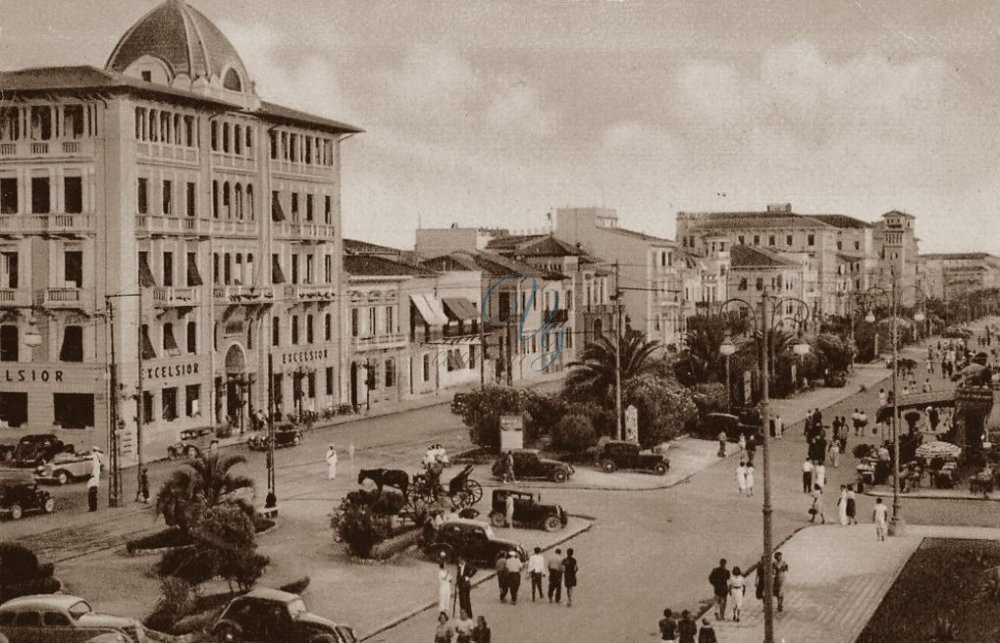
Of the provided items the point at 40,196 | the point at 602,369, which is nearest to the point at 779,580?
the point at 602,369

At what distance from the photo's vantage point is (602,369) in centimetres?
4938

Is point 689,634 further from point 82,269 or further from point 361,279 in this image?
point 361,279

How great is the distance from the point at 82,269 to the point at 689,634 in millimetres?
29277

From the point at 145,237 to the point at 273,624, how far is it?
88.5 ft

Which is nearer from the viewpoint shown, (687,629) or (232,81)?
(687,629)

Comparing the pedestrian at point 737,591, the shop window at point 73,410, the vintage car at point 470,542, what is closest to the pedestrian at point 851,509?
the vintage car at point 470,542

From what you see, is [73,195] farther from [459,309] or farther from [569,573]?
[459,309]

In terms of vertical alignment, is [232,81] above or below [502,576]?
above

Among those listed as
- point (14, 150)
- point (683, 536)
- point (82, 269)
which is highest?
point (14, 150)

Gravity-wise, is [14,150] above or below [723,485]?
above

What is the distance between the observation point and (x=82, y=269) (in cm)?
4647

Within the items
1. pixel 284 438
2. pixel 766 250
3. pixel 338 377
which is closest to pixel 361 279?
pixel 338 377

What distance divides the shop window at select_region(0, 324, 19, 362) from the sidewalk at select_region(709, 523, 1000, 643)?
26.5m

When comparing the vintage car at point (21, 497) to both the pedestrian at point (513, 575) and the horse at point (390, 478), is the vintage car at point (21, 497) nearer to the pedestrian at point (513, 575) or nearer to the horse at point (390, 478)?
the horse at point (390, 478)
